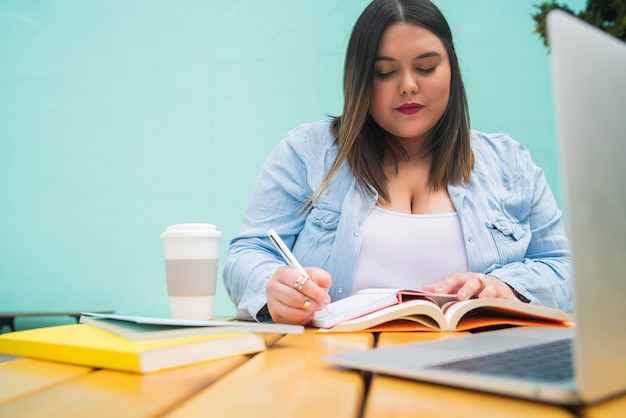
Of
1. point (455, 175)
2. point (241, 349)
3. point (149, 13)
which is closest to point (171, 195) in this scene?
point (149, 13)

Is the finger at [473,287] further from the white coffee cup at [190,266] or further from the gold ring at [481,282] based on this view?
the white coffee cup at [190,266]

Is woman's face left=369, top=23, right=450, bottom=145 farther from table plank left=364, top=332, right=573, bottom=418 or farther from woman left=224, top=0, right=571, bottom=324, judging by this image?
table plank left=364, top=332, right=573, bottom=418

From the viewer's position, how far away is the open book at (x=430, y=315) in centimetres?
75

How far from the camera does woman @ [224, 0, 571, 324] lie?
1196 millimetres

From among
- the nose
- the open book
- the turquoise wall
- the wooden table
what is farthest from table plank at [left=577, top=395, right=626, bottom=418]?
the turquoise wall

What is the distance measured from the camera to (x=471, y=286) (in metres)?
0.88

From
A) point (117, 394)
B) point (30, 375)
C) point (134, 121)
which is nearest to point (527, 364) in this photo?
point (117, 394)

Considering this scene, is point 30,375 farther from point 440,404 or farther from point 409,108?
point 409,108

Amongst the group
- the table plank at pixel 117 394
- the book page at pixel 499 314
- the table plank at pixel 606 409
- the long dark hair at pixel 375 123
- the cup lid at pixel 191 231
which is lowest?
the book page at pixel 499 314

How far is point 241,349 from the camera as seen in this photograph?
0.58 meters

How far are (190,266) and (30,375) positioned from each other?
1.33 ft

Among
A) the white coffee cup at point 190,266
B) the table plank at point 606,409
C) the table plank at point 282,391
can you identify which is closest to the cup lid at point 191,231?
the white coffee cup at point 190,266

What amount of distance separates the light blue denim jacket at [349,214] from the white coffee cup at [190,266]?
17cm

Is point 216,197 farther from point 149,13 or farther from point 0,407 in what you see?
point 0,407
